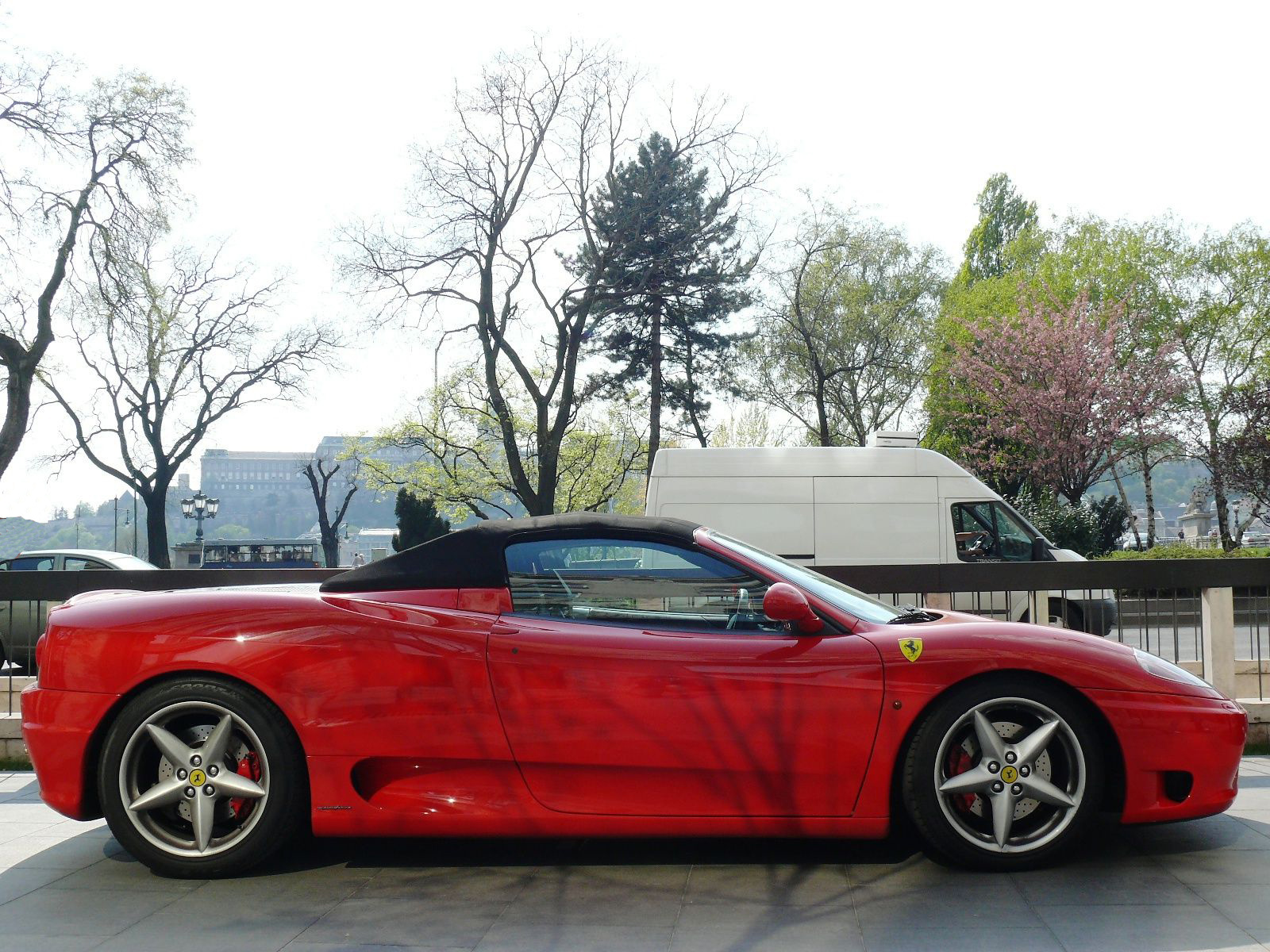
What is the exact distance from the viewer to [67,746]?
13.8ft

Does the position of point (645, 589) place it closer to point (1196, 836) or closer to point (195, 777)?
point (195, 777)

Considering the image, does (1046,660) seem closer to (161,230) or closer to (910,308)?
(161,230)

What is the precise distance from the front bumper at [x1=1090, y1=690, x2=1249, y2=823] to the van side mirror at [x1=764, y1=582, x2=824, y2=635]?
3.57 ft

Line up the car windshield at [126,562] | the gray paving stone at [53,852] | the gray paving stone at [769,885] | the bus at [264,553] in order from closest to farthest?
the gray paving stone at [769,885], the gray paving stone at [53,852], the car windshield at [126,562], the bus at [264,553]

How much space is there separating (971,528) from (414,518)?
108 feet

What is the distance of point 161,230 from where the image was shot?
27750 mm

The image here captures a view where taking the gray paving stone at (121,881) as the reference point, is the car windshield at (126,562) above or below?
above

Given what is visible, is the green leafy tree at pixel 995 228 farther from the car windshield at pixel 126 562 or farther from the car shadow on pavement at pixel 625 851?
the car shadow on pavement at pixel 625 851

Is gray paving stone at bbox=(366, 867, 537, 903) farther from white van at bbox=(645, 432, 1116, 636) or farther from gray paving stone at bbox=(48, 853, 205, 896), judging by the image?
white van at bbox=(645, 432, 1116, 636)

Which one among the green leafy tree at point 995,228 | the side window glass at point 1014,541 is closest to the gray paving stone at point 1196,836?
the side window glass at point 1014,541

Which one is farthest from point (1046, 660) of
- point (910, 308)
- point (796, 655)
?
point (910, 308)

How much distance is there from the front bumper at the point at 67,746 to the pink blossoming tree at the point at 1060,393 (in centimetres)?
2769

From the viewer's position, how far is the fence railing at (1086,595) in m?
6.58

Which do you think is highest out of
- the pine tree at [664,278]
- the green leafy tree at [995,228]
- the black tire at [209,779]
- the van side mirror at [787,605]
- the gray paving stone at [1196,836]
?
the green leafy tree at [995,228]
